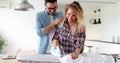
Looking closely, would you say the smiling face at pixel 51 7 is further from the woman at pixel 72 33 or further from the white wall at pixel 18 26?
the white wall at pixel 18 26

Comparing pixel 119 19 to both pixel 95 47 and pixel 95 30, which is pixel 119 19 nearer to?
pixel 95 30

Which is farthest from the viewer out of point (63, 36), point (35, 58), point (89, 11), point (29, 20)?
point (29, 20)

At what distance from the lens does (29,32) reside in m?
5.25

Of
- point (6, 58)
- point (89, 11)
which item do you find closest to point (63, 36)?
point (6, 58)

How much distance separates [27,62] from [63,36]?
238 millimetres

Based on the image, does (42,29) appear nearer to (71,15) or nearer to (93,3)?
(71,15)

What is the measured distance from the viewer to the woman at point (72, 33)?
3.26 feet

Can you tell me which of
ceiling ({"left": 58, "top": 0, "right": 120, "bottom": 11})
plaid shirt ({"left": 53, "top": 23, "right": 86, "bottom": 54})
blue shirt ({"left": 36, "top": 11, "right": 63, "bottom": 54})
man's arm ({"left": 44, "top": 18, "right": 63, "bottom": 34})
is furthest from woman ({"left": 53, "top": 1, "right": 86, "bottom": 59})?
ceiling ({"left": 58, "top": 0, "right": 120, "bottom": 11})

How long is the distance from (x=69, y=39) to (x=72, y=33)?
0.04 meters

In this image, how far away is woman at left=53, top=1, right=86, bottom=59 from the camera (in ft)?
3.26

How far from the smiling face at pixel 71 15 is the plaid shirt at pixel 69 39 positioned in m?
0.04

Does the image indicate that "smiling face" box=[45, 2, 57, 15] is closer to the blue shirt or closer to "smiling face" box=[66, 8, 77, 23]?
the blue shirt

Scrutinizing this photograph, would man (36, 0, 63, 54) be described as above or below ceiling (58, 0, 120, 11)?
below

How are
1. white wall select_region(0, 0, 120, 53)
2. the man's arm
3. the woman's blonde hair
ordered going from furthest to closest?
white wall select_region(0, 0, 120, 53) < the man's arm < the woman's blonde hair
